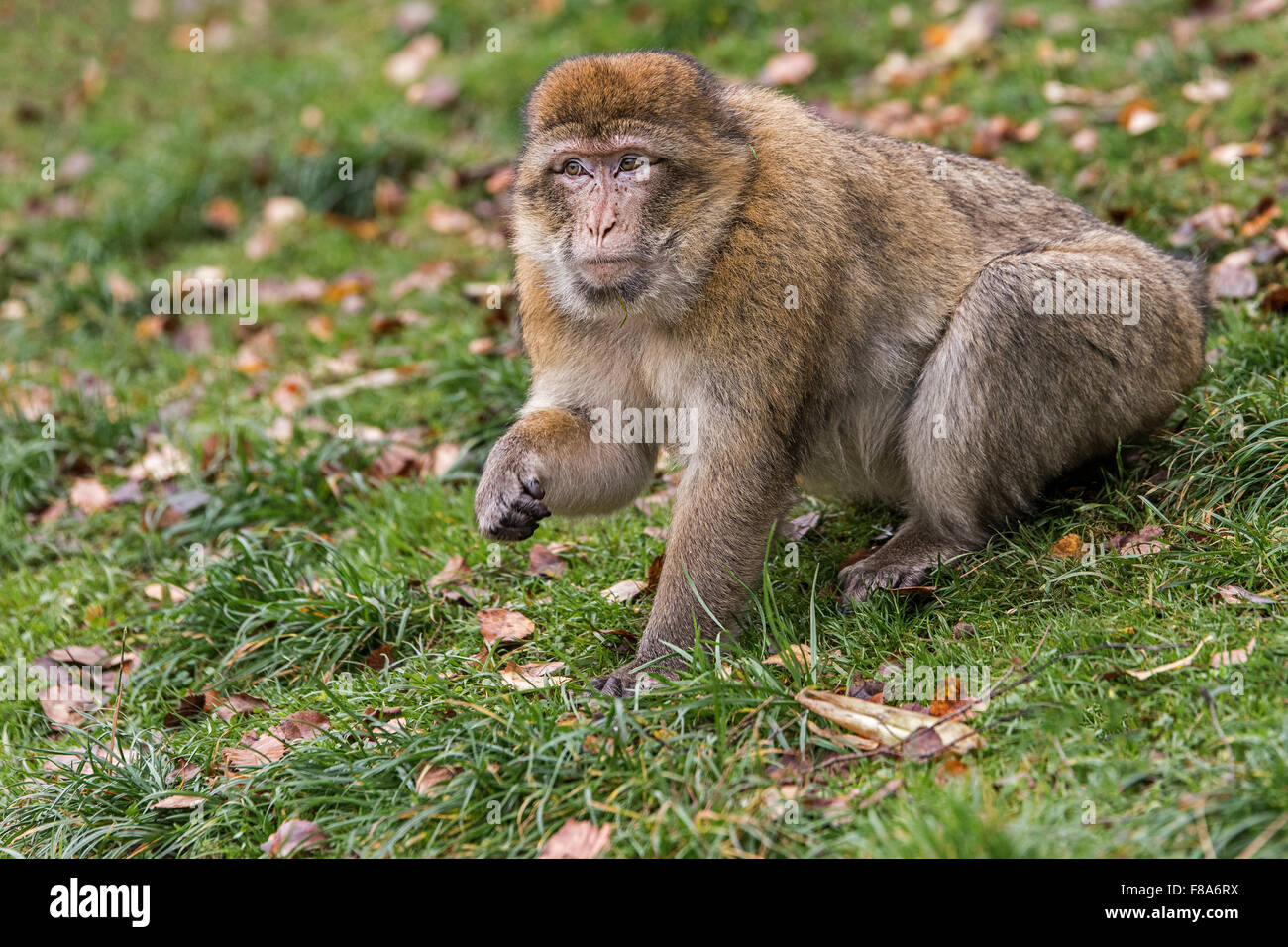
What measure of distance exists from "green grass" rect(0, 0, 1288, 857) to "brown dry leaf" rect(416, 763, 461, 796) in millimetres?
48

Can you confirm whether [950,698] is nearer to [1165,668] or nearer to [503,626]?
[1165,668]

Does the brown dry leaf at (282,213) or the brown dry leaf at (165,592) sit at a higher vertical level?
the brown dry leaf at (282,213)

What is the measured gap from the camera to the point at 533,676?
4.63 m

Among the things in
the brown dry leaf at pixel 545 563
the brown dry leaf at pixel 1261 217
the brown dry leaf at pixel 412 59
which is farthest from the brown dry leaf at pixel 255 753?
the brown dry leaf at pixel 412 59

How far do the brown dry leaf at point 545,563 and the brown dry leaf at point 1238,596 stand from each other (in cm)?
257

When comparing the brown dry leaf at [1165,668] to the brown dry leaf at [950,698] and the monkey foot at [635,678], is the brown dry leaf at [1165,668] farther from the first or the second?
the monkey foot at [635,678]

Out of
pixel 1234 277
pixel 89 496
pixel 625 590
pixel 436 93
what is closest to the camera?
pixel 625 590

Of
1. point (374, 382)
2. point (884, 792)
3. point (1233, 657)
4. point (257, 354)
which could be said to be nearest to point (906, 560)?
point (1233, 657)

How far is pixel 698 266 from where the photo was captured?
14.6ft

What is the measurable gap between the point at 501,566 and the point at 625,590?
2.16ft

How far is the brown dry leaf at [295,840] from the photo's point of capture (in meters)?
3.89

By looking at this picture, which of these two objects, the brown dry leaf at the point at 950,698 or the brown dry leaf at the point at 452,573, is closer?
the brown dry leaf at the point at 950,698

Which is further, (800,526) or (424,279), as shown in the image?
(424,279)

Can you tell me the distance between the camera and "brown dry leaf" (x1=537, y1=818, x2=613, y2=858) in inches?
142
